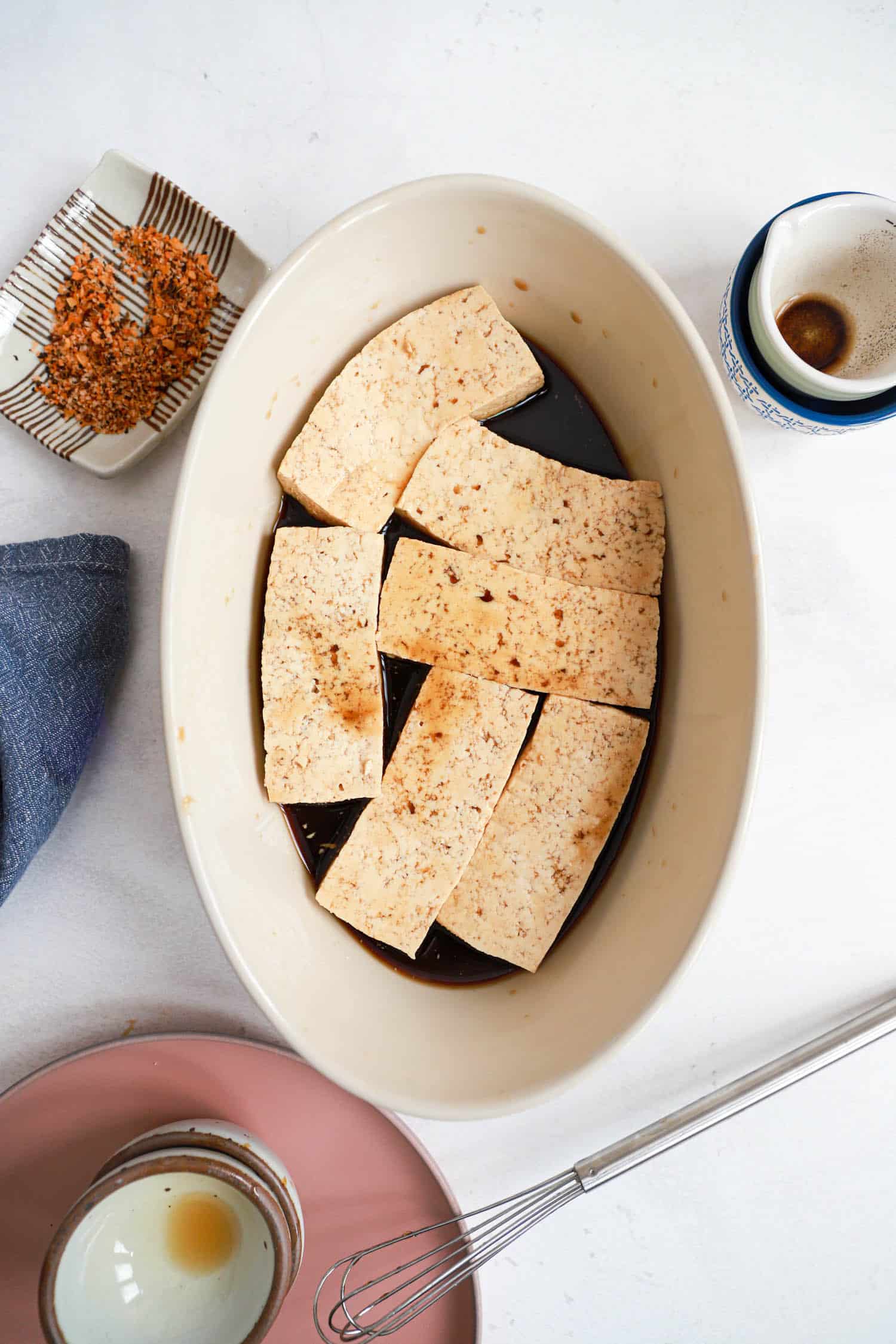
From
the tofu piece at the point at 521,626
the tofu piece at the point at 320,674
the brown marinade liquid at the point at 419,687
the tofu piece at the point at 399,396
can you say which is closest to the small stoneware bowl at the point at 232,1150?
the brown marinade liquid at the point at 419,687

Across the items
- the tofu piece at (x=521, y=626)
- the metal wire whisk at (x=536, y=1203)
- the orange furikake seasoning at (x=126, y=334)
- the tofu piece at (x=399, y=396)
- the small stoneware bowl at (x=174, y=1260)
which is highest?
the orange furikake seasoning at (x=126, y=334)

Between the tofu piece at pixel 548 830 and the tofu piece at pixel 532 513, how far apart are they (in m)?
0.14

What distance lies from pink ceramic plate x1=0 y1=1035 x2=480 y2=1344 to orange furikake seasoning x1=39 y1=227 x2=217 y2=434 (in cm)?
68

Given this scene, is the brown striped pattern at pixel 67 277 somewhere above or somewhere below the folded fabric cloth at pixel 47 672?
above

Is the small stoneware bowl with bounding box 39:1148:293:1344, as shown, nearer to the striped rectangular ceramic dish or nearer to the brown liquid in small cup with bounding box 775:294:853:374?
the striped rectangular ceramic dish

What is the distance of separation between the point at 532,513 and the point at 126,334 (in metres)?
0.47

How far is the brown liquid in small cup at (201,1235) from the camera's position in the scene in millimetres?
862

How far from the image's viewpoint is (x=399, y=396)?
2.87 feet

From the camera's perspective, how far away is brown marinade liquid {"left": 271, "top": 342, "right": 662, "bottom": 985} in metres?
0.89

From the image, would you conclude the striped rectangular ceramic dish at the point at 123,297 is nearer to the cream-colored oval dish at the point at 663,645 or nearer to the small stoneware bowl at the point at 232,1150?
the cream-colored oval dish at the point at 663,645

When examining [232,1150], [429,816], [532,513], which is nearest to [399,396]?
[532,513]

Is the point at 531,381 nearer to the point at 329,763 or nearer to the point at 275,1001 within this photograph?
the point at 329,763

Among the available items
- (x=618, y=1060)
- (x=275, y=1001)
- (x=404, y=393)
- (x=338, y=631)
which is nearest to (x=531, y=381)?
(x=404, y=393)

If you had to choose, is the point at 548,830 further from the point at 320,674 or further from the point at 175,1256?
the point at 175,1256
